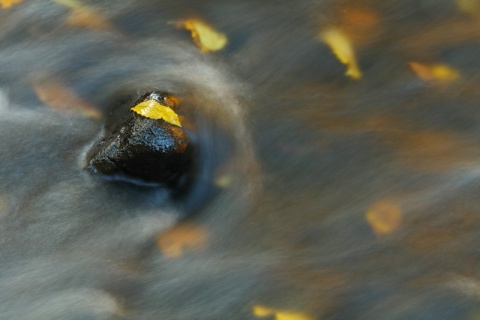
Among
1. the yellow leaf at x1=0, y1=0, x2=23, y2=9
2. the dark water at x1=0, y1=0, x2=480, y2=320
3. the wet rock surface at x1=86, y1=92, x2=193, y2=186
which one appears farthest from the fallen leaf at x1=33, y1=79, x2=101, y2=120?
the yellow leaf at x1=0, y1=0, x2=23, y2=9

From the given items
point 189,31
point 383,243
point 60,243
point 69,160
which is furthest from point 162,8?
point 383,243

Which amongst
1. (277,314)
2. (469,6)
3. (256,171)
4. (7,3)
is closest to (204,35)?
(256,171)

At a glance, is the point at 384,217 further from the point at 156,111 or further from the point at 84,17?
the point at 84,17

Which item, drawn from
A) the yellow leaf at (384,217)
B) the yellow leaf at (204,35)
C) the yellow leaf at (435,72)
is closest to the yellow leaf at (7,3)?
the yellow leaf at (204,35)

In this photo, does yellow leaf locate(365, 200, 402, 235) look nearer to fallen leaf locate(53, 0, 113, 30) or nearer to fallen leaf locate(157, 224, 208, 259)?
fallen leaf locate(157, 224, 208, 259)

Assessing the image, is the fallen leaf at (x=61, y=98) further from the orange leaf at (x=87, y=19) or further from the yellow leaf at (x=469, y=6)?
the yellow leaf at (x=469, y=6)

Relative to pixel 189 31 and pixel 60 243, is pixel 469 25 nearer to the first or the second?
pixel 189 31

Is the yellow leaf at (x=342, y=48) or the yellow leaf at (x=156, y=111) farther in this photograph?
the yellow leaf at (x=342, y=48)
